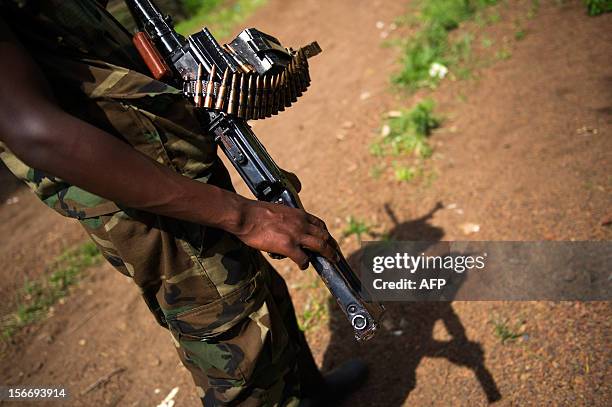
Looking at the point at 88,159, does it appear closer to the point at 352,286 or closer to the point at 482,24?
the point at 352,286

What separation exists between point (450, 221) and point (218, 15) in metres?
7.67

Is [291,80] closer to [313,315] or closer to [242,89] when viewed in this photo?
[242,89]

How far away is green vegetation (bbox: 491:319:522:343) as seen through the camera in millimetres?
2473

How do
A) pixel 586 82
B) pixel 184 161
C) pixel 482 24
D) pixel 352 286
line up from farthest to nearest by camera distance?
pixel 482 24, pixel 586 82, pixel 352 286, pixel 184 161

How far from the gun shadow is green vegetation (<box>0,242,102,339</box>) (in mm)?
2430

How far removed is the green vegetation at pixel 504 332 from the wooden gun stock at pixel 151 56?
208 centimetres

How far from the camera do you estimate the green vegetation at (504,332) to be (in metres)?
2.47

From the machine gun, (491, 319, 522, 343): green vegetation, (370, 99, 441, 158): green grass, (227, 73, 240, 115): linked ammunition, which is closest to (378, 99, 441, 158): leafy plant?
(370, 99, 441, 158): green grass

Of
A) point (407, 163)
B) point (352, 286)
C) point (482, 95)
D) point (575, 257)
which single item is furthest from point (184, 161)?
point (482, 95)

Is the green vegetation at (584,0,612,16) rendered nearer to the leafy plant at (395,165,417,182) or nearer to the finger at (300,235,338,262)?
the leafy plant at (395,165,417,182)

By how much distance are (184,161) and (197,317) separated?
0.52 meters

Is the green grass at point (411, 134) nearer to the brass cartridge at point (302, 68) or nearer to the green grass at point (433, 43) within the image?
the green grass at point (433, 43)

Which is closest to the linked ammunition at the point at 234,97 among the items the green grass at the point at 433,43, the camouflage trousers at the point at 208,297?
the camouflage trousers at the point at 208,297

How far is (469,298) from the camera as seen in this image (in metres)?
2.74
